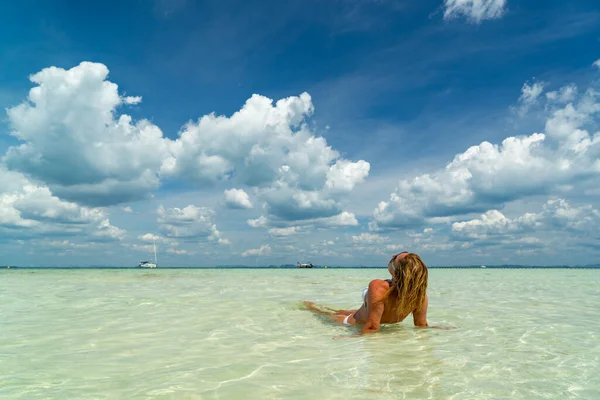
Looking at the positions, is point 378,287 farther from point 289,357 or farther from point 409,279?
point 289,357

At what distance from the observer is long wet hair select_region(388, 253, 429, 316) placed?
6879 millimetres

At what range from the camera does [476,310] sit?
11.0 meters

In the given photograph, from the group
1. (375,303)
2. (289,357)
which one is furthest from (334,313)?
(289,357)

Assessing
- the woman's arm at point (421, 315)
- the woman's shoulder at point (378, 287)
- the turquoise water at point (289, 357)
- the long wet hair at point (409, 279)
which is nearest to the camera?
the turquoise water at point (289, 357)

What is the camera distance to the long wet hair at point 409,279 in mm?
6879

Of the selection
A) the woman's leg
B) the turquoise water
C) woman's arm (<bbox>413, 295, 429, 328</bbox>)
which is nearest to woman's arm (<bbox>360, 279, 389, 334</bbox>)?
the turquoise water

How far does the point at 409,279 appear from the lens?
22.6 feet

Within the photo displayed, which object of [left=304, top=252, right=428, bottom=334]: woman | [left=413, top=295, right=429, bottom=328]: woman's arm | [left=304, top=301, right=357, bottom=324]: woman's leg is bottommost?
[left=304, top=301, right=357, bottom=324]: woman's leg

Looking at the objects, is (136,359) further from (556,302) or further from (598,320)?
(556,302)

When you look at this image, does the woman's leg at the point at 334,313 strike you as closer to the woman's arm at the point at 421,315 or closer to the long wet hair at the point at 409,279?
the woman's arm at the point at 421,315

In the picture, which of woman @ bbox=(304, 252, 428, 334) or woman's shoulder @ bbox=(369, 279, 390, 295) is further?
woman's shoulder @ bbox=(369, 279, 390, 295)

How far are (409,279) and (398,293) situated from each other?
15.8 inches

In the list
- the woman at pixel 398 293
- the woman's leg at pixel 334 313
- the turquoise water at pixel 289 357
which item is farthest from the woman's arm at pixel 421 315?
the woman's leg at pixel 334 313

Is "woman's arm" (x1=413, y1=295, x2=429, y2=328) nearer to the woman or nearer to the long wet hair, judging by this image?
the woman
